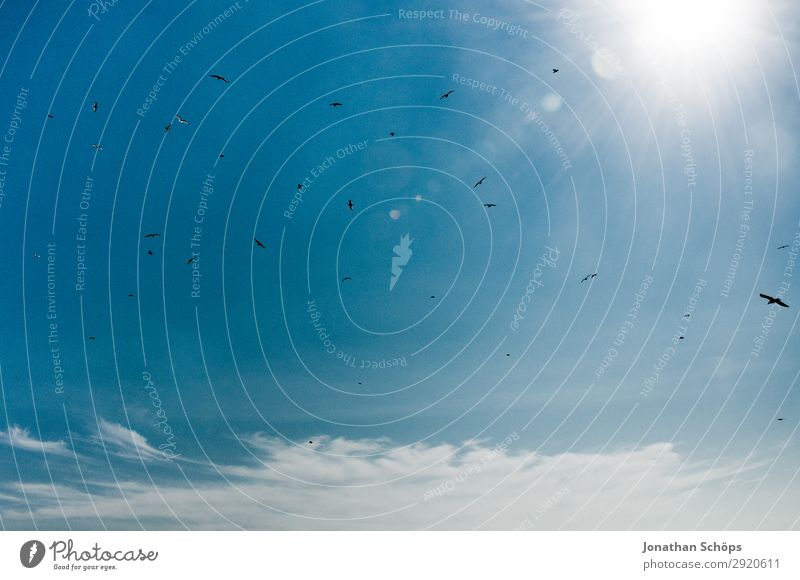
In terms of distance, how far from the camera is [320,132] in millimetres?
21562

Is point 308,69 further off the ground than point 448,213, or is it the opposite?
point 308,69

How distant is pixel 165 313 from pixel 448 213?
10.2 m

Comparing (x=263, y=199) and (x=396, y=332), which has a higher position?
(x=263, y=199)

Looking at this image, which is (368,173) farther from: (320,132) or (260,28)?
(260,28)

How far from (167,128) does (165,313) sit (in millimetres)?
5926
